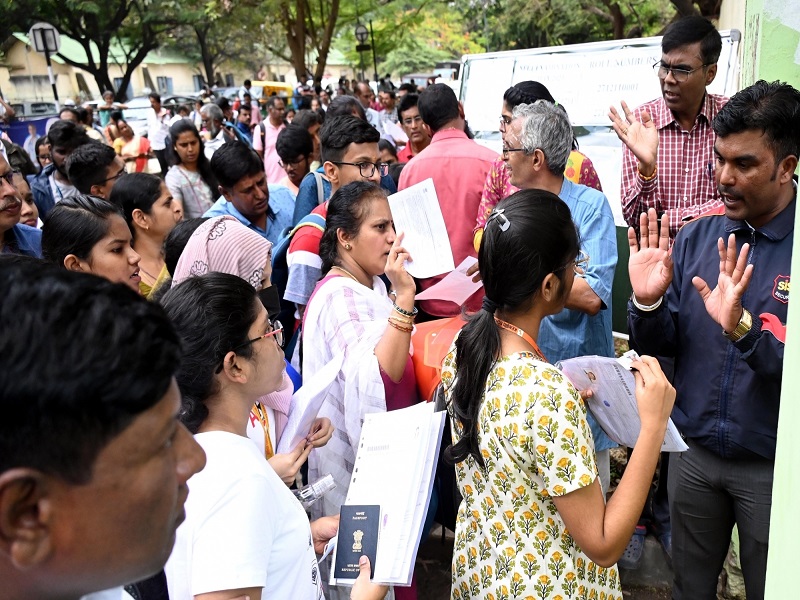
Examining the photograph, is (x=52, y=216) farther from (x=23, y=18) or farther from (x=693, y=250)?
(x=23, y=18)

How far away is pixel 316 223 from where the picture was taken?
124 inches

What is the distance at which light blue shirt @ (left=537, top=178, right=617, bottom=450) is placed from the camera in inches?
105

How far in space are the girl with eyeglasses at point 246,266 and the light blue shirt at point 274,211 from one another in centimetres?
127

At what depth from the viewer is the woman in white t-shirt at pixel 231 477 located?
135cm

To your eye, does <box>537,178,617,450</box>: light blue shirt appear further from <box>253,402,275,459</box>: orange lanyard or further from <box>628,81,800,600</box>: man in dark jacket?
<box>253,402,275,459</box>: orange lanyard

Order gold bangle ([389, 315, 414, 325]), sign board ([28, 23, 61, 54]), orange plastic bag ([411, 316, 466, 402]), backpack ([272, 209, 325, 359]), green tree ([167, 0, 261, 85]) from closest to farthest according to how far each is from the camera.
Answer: gold bangle ([389, 315, 414, 325]), orange plastic bag ([411, 316, 466, 402]), backpack ([272, 209, 325, 359]), sign board ([28, 23, 61, 54]), green tree ([167, 0, 261, 85])

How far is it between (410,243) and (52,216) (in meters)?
1.47

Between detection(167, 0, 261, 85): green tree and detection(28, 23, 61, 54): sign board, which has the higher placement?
detection(167, 0, 261, 85): green tree

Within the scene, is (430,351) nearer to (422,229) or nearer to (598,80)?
(422,229)

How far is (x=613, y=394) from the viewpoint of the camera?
6.10 ft

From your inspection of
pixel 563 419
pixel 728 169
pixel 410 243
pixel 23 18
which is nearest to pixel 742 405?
pixel 728 169

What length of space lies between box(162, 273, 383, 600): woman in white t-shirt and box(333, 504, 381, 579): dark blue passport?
79 millimetres

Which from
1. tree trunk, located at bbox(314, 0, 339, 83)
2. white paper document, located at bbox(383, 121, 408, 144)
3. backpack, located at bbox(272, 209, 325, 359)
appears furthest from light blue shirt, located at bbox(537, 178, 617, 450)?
tree trunk, located at bbox(314, 0, 339, 83)

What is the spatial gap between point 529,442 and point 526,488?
0.53 feet
